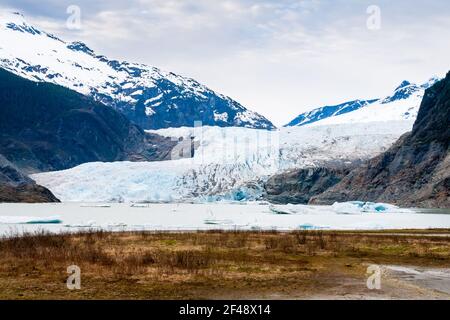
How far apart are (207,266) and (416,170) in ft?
486

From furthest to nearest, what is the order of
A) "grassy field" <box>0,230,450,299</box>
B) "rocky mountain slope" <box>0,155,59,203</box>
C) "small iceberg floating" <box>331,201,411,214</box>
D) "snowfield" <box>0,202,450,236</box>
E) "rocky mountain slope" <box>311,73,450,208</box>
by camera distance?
"rocky mountain slope" <box>0,155,59,203</box> → "rocky mountain slope" <box>311,73,450,208</box> → "small iceberg floating" <box>331,201,411,214</box> → "snowfield" <box>0,202,450,236</box> → "grassy field" <box>0,230,450,299</box>

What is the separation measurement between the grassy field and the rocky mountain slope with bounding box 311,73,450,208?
11377 cm

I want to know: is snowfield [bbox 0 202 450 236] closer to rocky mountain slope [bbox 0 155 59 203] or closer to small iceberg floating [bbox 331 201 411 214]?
small iceberg floating [bbox 331 201 411 214]

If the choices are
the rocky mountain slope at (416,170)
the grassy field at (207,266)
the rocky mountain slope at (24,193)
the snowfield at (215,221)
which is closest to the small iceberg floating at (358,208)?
the snowfield at (215,221)

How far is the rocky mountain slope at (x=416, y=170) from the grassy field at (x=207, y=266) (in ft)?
373

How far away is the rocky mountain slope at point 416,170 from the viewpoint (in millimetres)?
155000

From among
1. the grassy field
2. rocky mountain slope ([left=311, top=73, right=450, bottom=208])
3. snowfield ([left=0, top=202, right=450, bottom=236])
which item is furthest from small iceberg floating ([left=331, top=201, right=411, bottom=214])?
the grassy field

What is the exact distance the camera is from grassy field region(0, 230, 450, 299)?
21.7 metres

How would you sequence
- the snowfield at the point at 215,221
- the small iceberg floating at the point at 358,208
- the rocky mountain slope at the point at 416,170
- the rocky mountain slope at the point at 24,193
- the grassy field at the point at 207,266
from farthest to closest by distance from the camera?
1. the rocky mountain slope at the point at 24,193
2. the rocky mountain slope at the point at 416,170
3. the small iceberg floating at the point at 358,208
4. the snowfield at the point at 215,221
5. the grassy field at the point at 207,266

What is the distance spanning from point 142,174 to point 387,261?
161404 mm

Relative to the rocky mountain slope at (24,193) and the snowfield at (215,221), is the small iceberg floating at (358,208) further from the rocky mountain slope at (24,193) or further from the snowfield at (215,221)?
the rocky mountain slope at (24,193)

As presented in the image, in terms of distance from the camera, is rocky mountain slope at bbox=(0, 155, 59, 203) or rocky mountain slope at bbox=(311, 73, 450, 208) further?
rocky mountain slope at bbox=(0, 155, 59, 203)
